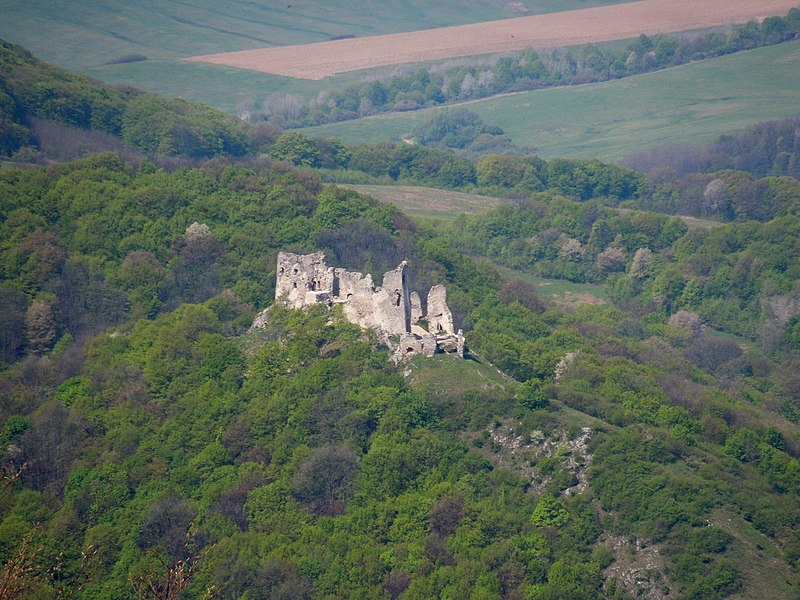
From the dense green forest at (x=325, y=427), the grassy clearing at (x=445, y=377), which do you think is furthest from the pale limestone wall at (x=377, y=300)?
the dense green forest at (x=325, y=427)

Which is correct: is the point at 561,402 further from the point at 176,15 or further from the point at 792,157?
the point at 176,15

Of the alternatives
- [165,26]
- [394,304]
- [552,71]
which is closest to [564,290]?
[394,304]

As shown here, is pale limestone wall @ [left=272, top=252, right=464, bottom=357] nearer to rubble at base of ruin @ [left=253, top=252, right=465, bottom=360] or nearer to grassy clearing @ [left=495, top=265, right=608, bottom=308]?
rubble at base of ruin @ [left=253, top=252, right=465, bottom=360]

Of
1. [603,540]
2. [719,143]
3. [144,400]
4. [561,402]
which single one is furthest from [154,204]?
[719,143]

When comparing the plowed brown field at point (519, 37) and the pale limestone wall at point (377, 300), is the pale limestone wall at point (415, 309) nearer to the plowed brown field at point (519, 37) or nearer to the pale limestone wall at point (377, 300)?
the pale limestone wall at point (377, 300)

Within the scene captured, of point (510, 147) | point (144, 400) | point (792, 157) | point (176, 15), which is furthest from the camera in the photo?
point (176, 15)

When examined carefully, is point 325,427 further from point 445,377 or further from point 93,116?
point 93,116
